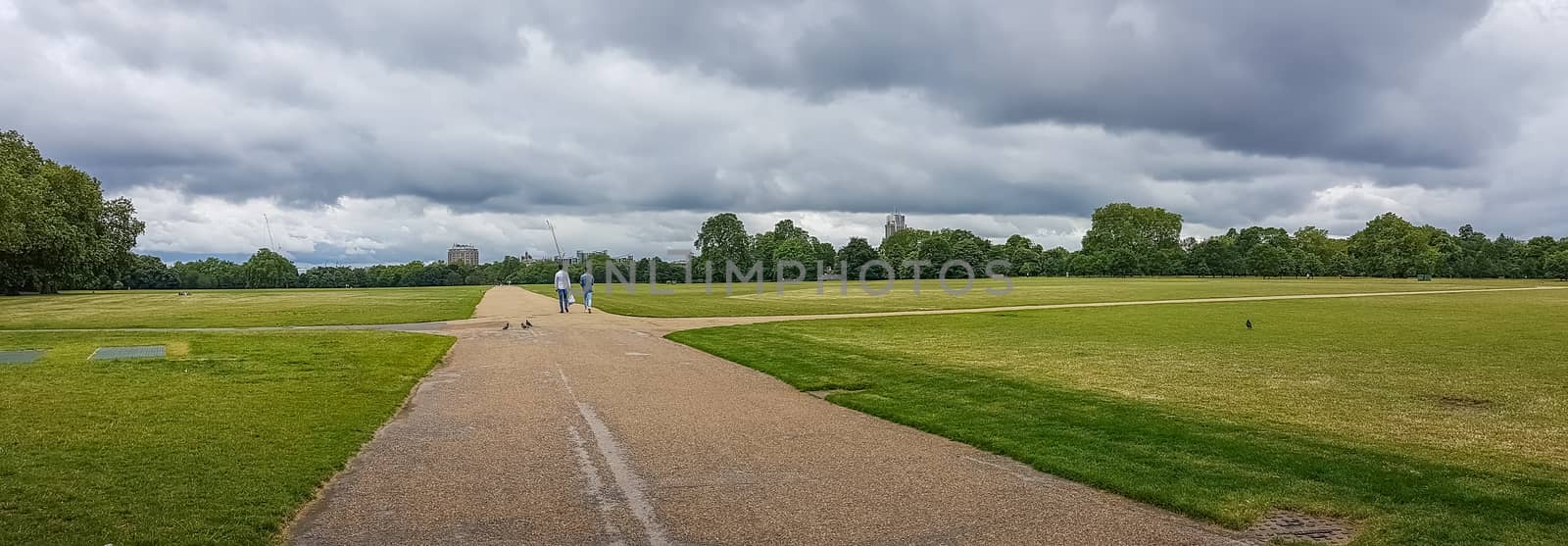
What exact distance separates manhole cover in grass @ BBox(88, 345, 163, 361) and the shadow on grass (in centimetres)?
1388

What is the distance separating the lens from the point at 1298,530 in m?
6.21

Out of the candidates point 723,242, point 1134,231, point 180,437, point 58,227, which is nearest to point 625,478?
point 180,437

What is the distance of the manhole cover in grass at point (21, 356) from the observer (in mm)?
15719

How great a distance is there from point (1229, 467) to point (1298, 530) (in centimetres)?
197

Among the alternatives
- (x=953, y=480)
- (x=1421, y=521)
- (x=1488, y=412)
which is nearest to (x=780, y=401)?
(x=953, y=480)

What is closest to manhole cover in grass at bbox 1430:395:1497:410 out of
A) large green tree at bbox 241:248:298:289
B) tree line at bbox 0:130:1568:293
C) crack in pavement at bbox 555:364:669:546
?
crack in pavement at bbox 555:364:669:546

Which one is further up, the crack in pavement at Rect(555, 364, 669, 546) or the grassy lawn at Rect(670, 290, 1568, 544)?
the crack in pavement at Rect(555, 364, 669, 546)

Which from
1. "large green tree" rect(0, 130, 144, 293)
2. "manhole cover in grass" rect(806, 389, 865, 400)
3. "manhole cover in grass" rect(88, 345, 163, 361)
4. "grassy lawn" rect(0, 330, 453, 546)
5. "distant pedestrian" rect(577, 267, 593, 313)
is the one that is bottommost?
"manhole cover in grass" rect(806, 389, 865, 400)

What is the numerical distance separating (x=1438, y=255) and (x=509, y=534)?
151442 mm

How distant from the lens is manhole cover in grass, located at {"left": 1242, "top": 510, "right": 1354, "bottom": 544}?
5984 mm

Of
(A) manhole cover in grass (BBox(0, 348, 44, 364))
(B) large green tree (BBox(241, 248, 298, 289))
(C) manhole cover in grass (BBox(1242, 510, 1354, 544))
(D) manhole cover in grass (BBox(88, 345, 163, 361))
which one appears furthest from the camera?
(B) large green tree (BBox(241, 248, 298, 289))

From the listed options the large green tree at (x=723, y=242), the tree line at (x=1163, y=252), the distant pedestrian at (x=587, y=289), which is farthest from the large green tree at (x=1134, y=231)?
the distant pedestrian at (x=587, y=289)

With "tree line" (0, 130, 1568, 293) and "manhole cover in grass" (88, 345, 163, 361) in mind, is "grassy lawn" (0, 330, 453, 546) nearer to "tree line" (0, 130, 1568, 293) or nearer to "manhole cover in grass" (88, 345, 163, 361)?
"manhole cover in grass" (88, 345, 163, 361)

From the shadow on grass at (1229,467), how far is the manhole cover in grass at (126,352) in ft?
45.6
